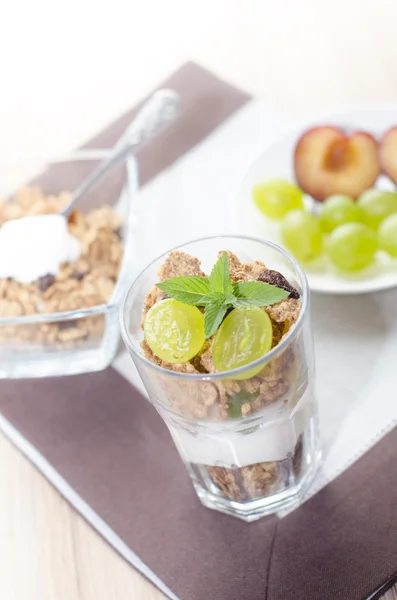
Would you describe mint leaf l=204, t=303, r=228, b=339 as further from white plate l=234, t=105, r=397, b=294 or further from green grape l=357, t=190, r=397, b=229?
green grape l=357, t=190, r=397, b=229

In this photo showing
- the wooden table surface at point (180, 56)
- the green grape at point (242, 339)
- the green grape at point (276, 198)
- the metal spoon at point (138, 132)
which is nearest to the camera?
the green grape at point (242, 339)

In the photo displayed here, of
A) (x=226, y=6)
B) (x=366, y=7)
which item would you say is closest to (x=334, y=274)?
(x=366, y=7)

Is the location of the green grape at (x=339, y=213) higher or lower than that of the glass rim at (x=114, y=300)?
higher

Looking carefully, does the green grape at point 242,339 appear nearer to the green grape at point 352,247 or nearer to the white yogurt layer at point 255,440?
the white yogurt layer at point 255,440

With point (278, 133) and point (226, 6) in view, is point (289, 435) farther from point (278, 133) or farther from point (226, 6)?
point (226, 6)

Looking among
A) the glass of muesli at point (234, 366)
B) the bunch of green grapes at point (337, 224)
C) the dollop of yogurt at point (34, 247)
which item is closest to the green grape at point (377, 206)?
the bunch of green grapes at point (337, 224)

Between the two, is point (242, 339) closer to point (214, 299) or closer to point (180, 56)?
point (214, 299)

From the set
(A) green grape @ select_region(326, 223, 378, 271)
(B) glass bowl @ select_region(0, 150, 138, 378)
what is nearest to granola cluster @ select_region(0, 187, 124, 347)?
(B) glass bowl @ select_region(0, 150, 138, 378)
